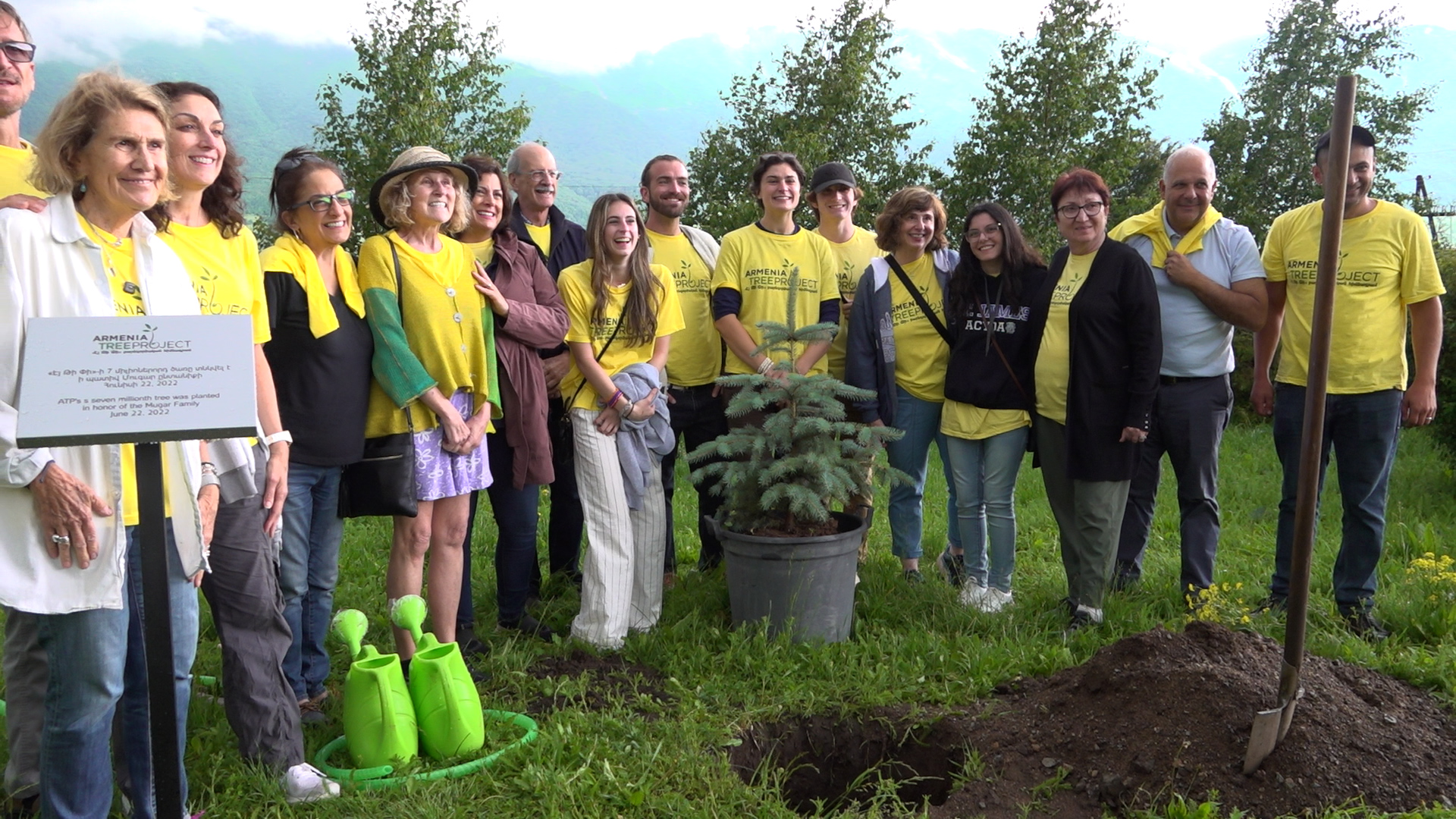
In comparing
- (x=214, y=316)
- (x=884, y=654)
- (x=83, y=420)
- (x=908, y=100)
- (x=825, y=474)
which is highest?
(x=908, y=100)

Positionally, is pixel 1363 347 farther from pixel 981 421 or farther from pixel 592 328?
pixel 592 328

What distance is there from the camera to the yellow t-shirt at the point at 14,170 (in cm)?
356

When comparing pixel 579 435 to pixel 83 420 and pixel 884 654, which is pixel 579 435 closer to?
pixel 884 654

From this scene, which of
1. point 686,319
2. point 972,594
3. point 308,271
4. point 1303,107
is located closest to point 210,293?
point 308,271

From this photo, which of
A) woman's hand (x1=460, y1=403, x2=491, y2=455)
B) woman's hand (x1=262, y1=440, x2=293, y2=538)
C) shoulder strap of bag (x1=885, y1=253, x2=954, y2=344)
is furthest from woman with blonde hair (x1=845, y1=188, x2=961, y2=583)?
woman's hand (x1=262, y1=440, x2=293, y2=538)

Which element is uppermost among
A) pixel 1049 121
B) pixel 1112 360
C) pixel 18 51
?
pixel 1049 121

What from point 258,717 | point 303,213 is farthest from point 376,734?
point 303,213

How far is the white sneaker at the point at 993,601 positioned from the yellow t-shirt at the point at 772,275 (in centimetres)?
148

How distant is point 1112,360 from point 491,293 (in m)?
2.90

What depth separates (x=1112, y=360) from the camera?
4809 mm

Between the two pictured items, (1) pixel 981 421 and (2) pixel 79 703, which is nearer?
(2) pixel 79 703

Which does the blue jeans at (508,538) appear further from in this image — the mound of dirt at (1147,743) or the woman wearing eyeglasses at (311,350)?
the mound of dirt at (1147,743)

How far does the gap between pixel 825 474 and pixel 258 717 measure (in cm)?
255

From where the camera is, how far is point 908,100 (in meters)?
15.4
